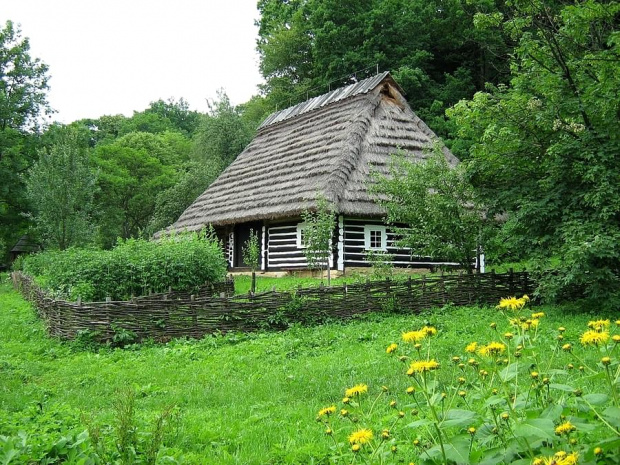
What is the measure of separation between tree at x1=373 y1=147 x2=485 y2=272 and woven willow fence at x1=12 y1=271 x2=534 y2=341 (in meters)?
0.93

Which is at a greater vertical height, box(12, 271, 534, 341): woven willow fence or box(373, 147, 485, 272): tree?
box(373, 147, 485, 272): tree

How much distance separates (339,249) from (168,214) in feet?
51.7

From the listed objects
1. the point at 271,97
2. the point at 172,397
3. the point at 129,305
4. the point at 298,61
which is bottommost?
the point at 172,397

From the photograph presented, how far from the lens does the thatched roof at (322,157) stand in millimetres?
16984

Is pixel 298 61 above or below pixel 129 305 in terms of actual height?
above

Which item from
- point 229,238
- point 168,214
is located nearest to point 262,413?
point 229,238

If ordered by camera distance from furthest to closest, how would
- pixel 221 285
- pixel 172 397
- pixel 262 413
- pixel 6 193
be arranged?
pixel 6 193 < pixel 221 285 < pixel 172 397 < pixel 262 413

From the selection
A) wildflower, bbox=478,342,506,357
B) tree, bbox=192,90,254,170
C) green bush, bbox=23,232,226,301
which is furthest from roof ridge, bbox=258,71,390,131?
wildflower, bbox=478,342,506,357

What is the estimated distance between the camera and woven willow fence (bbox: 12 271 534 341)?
29.3 ft

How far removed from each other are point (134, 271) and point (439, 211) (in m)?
6.75

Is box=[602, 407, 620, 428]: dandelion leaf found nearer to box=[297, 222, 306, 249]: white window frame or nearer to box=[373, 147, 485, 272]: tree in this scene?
box=[373, 147, 485, 272]: tree

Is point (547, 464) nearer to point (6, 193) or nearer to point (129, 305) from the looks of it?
point (129, 305)

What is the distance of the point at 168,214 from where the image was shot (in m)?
30.1

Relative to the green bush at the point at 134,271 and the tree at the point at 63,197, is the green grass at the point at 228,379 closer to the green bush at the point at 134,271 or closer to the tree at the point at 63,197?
the green bush at the point at 134,271
